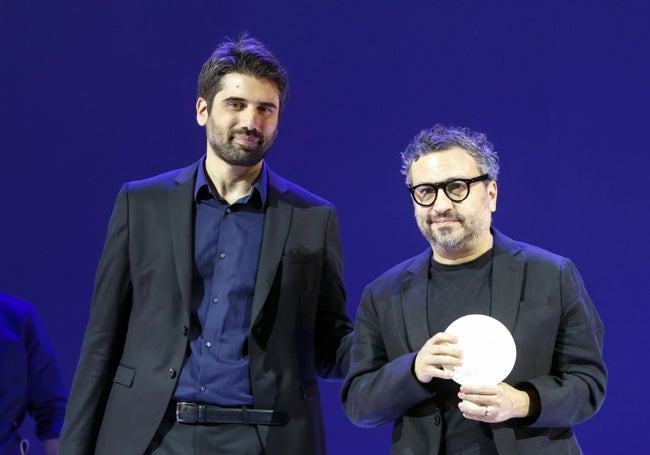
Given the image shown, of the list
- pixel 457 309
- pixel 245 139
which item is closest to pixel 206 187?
pixel 245 139

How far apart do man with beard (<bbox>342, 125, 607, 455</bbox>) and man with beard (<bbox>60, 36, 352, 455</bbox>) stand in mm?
377

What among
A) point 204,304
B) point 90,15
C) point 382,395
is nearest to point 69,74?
point 90,15

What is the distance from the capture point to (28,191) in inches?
187

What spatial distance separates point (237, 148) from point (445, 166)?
75 centimetres

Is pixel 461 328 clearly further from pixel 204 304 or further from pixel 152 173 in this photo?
pixel 152 173

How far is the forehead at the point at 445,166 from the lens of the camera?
103 inches

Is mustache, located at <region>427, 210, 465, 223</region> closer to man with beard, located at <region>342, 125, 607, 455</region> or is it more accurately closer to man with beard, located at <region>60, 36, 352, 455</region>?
man with beard, located at <region>342, 125, 607, 455</region>

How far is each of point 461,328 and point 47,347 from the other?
6.50 feet

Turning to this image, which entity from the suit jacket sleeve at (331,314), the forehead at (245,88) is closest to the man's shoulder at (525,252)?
the suit jacket sleeve at (331,314)

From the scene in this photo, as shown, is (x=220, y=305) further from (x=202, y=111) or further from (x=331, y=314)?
(x=202, y=111)

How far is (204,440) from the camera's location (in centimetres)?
288

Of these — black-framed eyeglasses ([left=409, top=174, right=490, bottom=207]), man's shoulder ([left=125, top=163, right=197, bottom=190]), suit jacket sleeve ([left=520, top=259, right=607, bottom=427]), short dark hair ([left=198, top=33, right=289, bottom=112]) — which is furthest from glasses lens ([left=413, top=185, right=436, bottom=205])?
man's shoulder ([left=125, top=163, right=197, bottom=190])

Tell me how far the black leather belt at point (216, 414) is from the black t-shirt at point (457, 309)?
0.61m

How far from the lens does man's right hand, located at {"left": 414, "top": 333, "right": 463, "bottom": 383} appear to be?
228 centimetres
